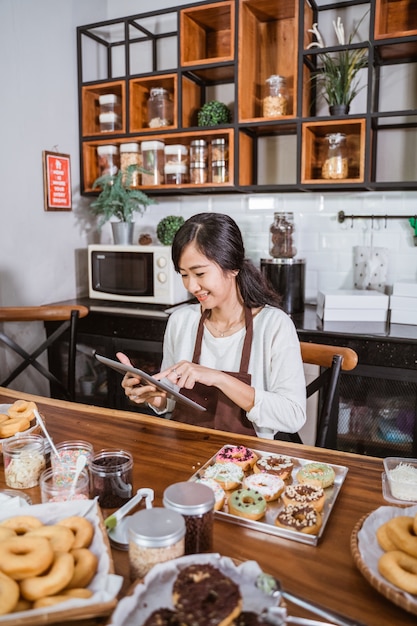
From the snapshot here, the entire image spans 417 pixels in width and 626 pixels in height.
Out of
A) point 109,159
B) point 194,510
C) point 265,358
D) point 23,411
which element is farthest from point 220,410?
point 109,159

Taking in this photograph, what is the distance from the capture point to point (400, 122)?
2838 millimetres

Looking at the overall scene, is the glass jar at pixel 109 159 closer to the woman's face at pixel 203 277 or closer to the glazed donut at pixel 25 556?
the woman's face at pixel 203 277

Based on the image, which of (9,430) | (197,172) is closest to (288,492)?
(9,430)

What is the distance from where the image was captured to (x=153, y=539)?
2.49 feet

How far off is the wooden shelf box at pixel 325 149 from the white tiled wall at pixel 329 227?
0.16 metres

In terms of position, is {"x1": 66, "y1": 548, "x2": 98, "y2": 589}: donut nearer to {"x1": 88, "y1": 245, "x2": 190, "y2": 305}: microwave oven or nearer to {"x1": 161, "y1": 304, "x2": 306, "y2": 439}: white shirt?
{"x1": 161, "y1": 304, "x2": 306, "y2": 439}: white shirt

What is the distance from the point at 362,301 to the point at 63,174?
77.2 inches

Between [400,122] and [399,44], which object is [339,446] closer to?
[400,122]

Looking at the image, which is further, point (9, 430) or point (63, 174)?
point (63, 174)

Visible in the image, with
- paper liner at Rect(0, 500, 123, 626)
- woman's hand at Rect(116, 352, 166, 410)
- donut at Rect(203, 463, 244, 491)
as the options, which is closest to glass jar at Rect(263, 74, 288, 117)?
woman's hand at Rect(116, 352, 166, 410)

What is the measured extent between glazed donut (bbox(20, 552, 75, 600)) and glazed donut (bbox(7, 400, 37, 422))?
673mm

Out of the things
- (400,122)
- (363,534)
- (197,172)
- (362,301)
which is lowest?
(363,534)

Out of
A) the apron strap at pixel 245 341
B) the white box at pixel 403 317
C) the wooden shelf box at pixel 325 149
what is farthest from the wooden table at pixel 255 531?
the wooden shelf box at pixel 325 149

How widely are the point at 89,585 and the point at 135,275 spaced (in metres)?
2.39
